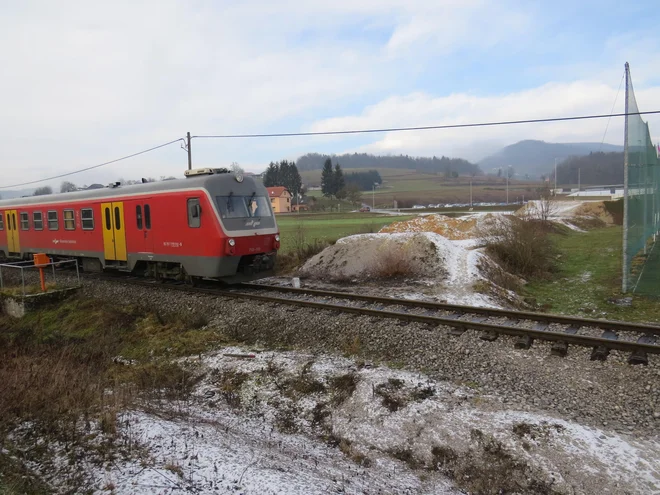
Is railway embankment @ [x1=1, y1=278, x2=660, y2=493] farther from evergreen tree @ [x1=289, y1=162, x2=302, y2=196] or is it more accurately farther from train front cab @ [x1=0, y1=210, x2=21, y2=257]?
evergreen tree @ [x1=289, y1=162, x2=302, y2=196]

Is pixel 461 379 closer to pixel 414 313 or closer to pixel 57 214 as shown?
pixel 414 313

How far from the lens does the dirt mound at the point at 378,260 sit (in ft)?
46.5

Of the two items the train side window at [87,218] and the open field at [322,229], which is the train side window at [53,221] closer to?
the train side window at [87,218]

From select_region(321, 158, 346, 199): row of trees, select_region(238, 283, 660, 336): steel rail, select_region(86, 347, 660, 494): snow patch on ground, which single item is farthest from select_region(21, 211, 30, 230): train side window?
select_region(321, 158, 346, 199): row of trees

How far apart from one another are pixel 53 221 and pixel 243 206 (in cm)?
898

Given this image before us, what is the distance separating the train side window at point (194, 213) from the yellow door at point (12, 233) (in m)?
11.7

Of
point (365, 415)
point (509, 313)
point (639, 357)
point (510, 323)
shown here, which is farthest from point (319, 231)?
point (365, 415)

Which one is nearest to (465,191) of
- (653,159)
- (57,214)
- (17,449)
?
(653,159)

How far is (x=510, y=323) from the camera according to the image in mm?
8391

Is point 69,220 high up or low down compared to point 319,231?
up

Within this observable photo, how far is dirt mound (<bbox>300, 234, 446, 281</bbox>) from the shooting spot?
14.2 meters

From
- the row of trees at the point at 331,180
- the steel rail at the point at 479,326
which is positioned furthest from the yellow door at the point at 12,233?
the row of trees at the point at 331,180

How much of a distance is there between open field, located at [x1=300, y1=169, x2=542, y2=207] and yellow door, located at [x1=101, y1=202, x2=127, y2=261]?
253 feet

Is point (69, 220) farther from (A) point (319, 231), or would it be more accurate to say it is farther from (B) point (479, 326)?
(A) point (319, 231)
